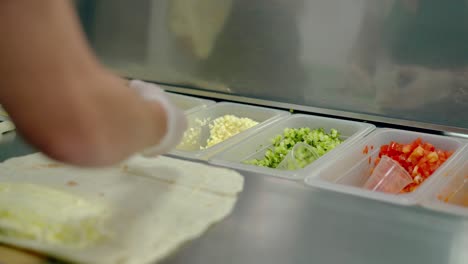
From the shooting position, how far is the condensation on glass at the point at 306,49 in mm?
1422

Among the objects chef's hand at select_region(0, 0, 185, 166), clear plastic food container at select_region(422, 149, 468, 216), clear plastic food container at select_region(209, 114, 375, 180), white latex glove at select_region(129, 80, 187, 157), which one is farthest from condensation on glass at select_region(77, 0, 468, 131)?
chef's hand at select_region(0, 0, 185, 166)

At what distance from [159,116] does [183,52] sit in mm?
999

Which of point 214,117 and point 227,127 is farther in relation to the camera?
point 214,117

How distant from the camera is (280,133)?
1535mm

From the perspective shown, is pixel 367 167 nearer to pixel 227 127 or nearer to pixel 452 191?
pixel 452 191

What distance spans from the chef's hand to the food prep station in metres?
0.27

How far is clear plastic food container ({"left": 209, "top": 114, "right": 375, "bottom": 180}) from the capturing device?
121 cm

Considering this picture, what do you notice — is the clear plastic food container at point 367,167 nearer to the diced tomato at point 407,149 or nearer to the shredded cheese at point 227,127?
the diced tomato at point 407,149

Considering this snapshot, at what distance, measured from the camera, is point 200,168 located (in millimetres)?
1190

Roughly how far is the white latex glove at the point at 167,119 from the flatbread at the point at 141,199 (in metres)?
0.13

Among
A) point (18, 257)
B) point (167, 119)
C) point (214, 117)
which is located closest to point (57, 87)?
point (167, 119)

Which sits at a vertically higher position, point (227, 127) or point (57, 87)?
point (57, 87)

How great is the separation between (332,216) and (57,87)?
0.58m

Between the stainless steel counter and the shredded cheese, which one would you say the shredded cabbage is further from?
the shredded cheese
